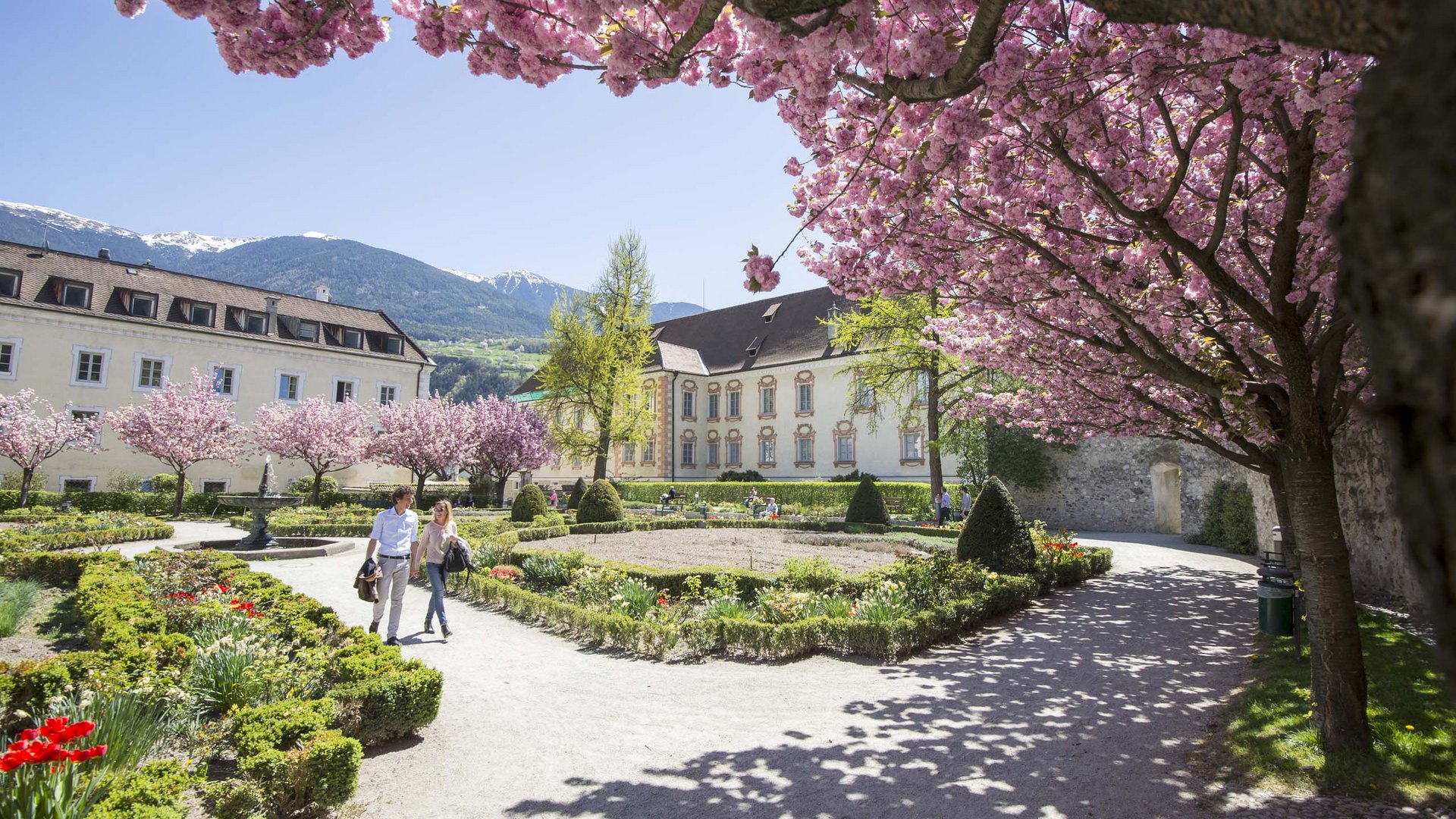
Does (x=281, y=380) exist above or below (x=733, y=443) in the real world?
above

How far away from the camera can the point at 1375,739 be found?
5.65 meters

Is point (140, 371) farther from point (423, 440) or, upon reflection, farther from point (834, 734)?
point (834, 734)

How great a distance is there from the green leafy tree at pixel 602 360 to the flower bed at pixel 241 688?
26.4 meters

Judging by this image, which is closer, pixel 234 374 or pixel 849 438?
pixel 234 374

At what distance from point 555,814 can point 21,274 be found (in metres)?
40.0

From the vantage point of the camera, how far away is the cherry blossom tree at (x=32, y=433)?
1025 inches

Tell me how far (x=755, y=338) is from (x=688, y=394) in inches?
225

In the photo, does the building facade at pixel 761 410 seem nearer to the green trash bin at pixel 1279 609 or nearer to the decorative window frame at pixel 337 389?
the decorative window frame at pixel 337 389

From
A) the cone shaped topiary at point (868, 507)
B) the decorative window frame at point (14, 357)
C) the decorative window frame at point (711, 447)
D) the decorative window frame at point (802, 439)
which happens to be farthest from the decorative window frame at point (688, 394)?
the decorative window frame at point (14, 357)

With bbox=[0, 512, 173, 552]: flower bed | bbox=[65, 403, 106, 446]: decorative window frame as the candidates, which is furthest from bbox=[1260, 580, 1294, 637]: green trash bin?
bbox=[65, 403, 106, 446]: decorative window frame

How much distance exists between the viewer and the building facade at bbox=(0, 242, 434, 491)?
30750 millimetres

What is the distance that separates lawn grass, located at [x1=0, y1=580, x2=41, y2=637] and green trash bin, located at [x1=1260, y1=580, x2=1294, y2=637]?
1431 cm

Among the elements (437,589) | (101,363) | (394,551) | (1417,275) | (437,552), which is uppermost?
(101,363)

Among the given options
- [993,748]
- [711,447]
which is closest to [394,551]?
[993,748]
